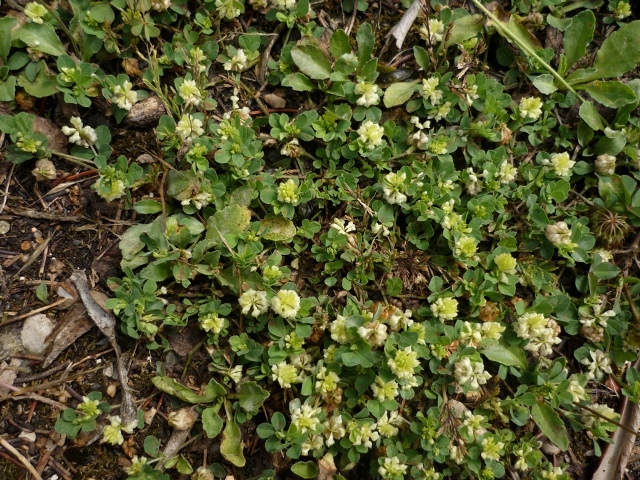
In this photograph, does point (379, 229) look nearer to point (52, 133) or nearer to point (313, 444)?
point (313, 444)

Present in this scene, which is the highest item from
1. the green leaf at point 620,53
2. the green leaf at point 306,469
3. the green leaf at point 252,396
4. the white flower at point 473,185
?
the green leaf at point 620,53

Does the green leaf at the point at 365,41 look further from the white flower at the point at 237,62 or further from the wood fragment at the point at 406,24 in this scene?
the white flower at the point at 237,62

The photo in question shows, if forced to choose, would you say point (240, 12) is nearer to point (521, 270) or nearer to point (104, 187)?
point (104, 187)

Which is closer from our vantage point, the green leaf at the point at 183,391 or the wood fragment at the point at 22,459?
the wood fragment at the point at 22,459

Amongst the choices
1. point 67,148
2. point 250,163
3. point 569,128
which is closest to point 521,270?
point 569,128

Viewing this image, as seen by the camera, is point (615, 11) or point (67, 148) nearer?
point (67, 148)

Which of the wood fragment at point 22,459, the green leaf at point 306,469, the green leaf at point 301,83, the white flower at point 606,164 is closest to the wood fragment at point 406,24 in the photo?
the green leaf at point 301,83
